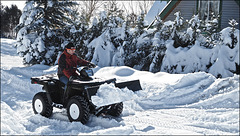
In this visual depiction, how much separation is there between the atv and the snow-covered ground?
0.15 metres

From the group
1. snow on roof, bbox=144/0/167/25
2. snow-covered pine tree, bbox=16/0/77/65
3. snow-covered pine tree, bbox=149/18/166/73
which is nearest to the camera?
snow-covered pine tree, bbox=149/18/166/73

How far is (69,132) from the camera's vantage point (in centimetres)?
443

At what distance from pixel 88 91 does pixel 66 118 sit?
108 centimetres

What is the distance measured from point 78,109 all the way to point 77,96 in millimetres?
240

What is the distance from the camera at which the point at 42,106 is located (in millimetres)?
5324

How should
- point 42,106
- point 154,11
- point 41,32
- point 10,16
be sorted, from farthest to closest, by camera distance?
point 10,16 → point 154,11 → point 41,32 → point 42,106

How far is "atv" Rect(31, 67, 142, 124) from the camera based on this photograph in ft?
15.5

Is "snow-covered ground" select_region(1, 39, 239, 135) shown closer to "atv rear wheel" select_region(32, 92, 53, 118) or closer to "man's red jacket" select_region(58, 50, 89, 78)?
"atv rear wheel" select_region(32, 92, 53, 118)

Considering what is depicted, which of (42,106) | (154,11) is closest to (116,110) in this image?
(42,106)

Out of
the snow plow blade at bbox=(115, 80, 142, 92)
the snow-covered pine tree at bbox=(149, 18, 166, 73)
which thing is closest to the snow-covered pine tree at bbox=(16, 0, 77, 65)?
the snow-covered pine tree at bbox=(149, 18, 166, 73)

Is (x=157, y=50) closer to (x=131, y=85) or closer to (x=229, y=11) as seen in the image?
(x=131, y=85)

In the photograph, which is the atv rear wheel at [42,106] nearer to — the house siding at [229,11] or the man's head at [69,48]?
the man's head at [69,48]

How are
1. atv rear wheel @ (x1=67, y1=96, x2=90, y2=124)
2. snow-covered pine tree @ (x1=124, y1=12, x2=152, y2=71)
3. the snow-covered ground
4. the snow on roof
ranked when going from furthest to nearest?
1. the snow on roof
2. snow-covered pine tree @ (x1=124, y1=12, x2=152, y2=71)
3. atv rear wheel @ (x1=67, y1=96, x2=90, y2=124)
4. the snow-covered ground

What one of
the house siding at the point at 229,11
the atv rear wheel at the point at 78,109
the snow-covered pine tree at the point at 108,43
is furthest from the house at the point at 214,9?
the atv rear wheel at the point at 78,109
